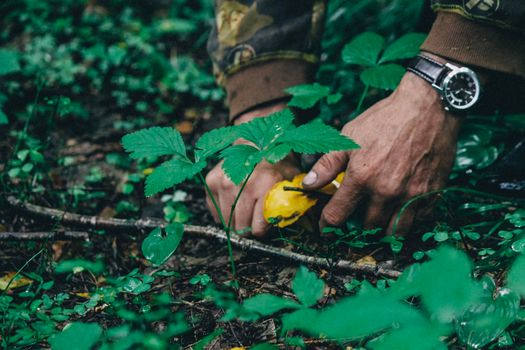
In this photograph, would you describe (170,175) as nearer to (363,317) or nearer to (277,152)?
(277,152)

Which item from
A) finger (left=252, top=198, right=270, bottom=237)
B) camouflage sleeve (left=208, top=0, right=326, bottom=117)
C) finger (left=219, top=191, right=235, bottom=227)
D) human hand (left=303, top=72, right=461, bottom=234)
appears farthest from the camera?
camouflage sleeve (left=208, top=0, right=326, bottom=117)

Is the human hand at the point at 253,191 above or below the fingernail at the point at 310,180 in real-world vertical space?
below

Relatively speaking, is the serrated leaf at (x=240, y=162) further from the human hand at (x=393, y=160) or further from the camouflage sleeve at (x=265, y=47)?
the camouflage sleeve at (x=265, y=47)

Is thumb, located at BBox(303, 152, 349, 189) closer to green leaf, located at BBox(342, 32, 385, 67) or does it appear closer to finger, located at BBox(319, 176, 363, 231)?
finger, located at BBox(319, 176, 363, 231)

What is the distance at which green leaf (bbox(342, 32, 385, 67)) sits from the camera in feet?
6.30

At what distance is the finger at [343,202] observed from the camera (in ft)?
4.99

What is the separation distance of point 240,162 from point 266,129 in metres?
0.17

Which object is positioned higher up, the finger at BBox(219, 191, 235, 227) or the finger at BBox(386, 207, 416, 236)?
the finger at BBox(386, 207, 416, 236)

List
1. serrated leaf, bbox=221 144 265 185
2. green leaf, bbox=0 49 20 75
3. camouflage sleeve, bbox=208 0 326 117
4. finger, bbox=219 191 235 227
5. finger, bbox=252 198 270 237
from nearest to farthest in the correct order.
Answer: serrated leaf, bbox=221 144 265 185
finger, bbox=252 198 270 237
finger, bbox=219 191 235 227
green leaf, bbox=0 49 20 75
camouflage sleeve, bbox=208 0 326 117

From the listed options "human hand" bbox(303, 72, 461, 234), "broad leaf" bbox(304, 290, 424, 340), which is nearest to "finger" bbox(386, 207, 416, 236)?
"human hand" bbox(303, 72, 461, 234)

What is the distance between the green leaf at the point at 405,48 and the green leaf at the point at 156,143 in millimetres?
1088

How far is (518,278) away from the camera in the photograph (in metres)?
0.84

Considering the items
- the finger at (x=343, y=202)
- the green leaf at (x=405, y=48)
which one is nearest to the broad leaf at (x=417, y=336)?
the finger at (x=343, y=202)

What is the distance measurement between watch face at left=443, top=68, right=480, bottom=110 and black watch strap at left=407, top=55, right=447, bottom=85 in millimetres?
42
